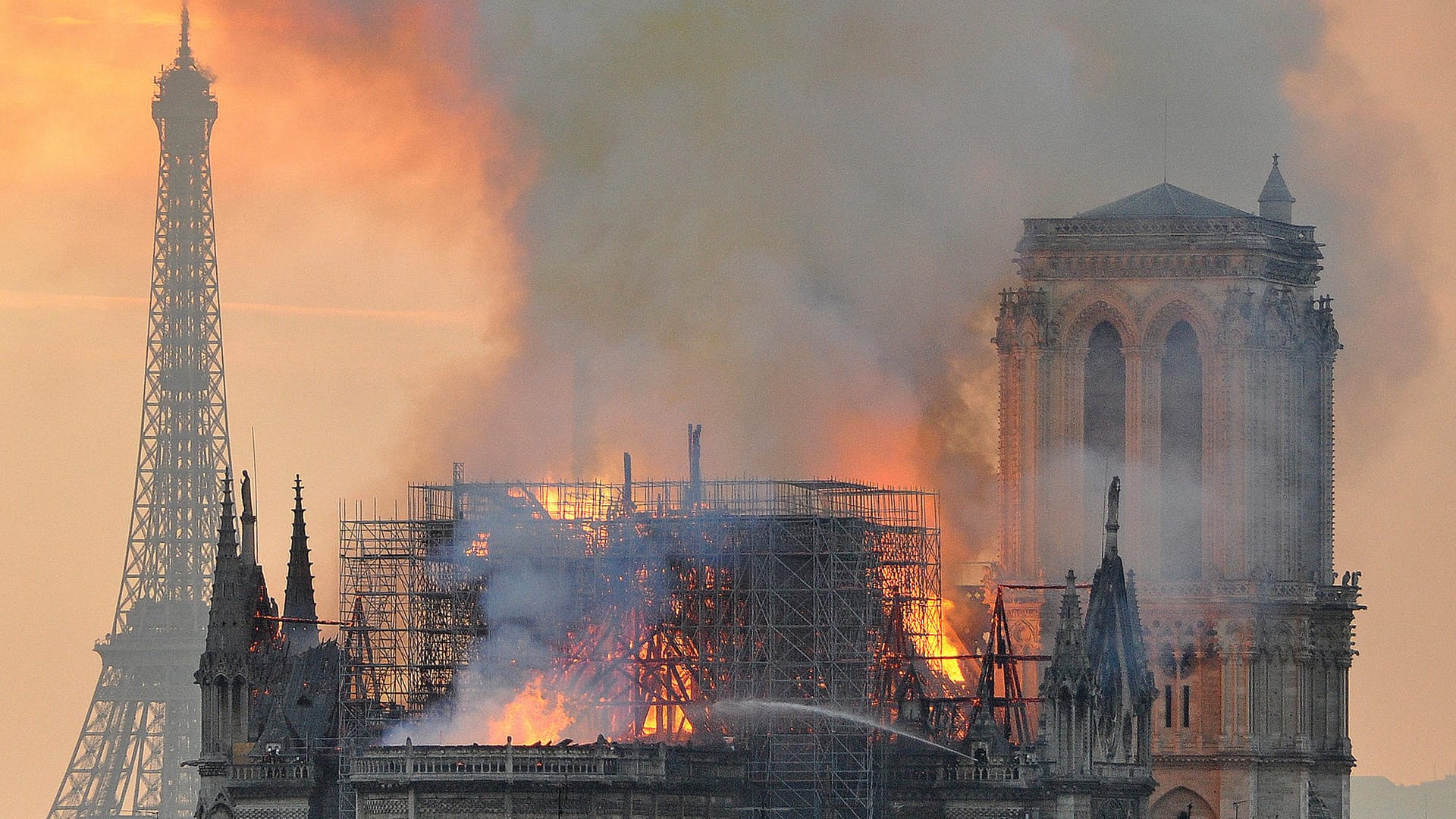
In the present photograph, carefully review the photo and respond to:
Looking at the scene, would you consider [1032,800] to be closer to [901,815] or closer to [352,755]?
[901,815]

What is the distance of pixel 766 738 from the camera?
646 ft

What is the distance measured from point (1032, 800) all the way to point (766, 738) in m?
10.1

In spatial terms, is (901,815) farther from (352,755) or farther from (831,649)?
(352,755)

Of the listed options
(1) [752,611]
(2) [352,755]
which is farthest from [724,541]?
(2) [352,755]

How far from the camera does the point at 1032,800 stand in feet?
655

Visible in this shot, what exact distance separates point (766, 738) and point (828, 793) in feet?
9.60

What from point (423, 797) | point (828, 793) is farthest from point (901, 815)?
point (423, 797)

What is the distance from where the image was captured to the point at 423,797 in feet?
641

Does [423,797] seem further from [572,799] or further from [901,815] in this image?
[901,815]

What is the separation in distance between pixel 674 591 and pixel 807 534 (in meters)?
5.62

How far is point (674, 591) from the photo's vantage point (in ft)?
→ 656

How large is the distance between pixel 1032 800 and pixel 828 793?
7834mm

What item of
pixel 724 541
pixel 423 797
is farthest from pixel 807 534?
pixel 423 797

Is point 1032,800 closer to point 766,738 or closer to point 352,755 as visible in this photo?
point 766,738
